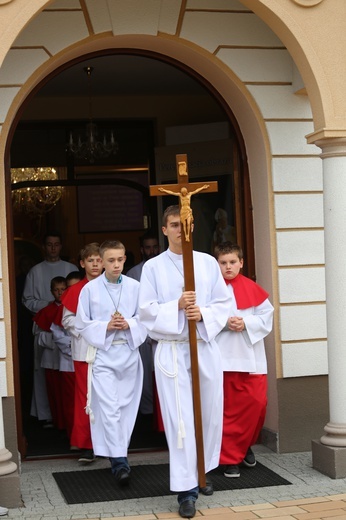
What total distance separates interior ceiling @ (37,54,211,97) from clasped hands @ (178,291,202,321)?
166 inches

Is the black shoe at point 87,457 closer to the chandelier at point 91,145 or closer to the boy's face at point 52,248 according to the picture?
the boy's face at point 52,248

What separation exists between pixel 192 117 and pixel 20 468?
627 centimetres

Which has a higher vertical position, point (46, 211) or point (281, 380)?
point (46, 211)

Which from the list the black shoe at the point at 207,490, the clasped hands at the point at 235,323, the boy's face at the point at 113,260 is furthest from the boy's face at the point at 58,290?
the black shoe at the point at 207,490

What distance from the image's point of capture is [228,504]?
283 inches

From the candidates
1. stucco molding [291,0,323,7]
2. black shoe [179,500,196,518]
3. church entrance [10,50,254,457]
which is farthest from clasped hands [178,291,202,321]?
church entrance [10,50,254,457]

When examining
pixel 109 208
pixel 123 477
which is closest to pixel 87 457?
pixel 123 477

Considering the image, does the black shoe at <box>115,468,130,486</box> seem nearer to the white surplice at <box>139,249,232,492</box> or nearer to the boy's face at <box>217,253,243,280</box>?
the white surplice at <box>139,249,232,492</box>

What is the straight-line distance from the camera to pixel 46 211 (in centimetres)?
1469

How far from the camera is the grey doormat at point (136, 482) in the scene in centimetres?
757

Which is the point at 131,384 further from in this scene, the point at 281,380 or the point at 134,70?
the point at 134,70

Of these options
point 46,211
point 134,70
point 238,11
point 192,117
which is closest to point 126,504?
point 238,11

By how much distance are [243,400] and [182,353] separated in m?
1.32

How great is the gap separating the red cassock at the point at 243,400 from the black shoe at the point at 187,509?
1289 millimetres
